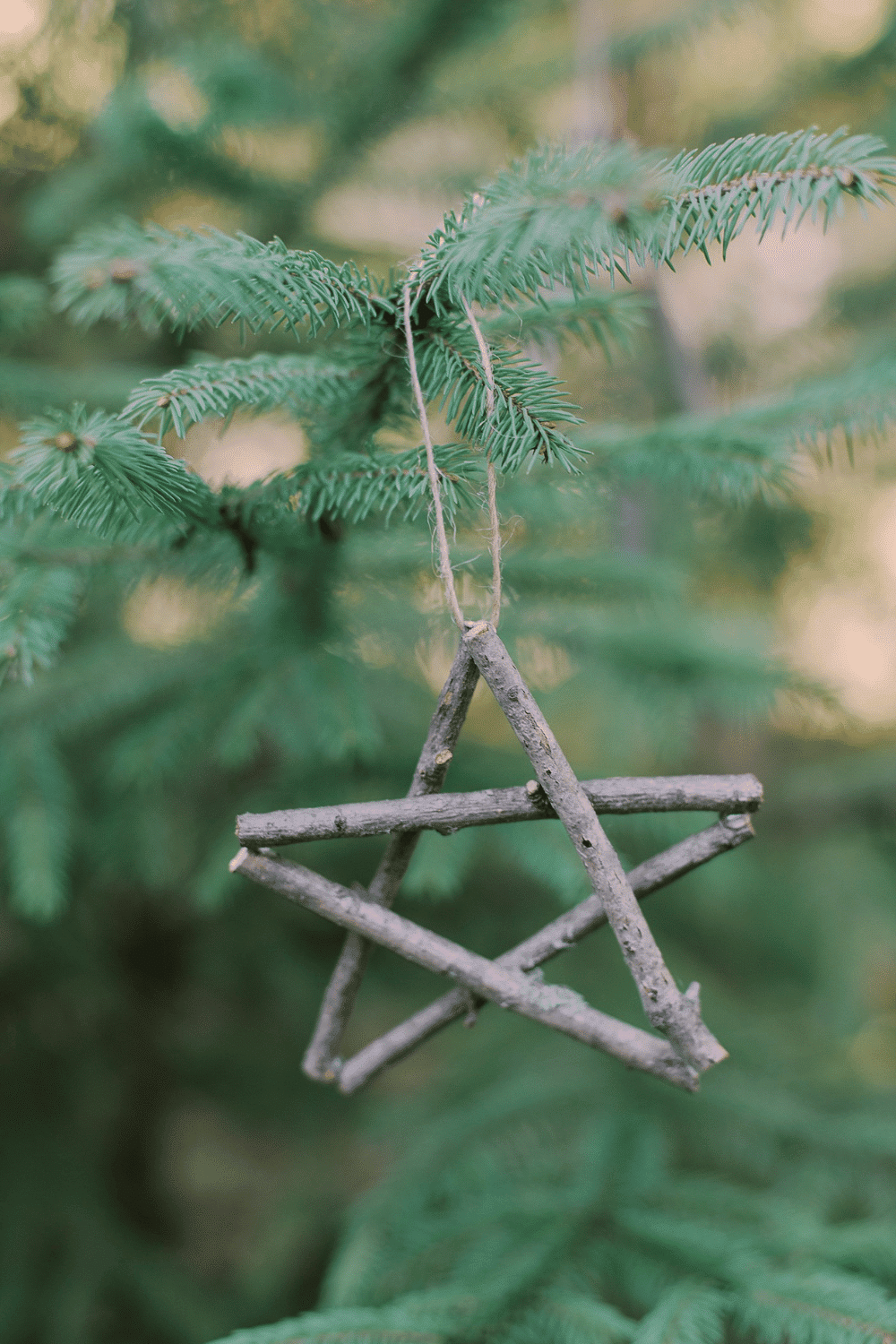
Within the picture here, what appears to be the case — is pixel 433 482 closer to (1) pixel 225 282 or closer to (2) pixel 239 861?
(1) pixel 225 282

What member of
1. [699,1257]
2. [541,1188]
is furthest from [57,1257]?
[699,1257]

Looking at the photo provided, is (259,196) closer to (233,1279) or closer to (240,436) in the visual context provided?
(240,436)

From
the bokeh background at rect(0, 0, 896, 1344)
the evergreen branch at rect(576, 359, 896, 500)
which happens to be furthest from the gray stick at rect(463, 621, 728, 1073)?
the evergreen branch at rect(576, 359, 896, 500)

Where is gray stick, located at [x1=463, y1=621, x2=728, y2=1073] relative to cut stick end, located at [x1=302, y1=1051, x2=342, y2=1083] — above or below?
above

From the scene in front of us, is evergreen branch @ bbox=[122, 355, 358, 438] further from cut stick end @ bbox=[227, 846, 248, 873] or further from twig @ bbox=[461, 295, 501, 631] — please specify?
cut stick end @ bbox=[227, 846, 248, 873]

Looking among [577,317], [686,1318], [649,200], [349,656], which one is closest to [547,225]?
[649,200]

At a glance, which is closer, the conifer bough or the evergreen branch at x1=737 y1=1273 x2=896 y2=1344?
the conifer bough

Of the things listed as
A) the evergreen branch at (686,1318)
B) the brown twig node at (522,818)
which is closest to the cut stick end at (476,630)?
the brown twig node at (522,818)
